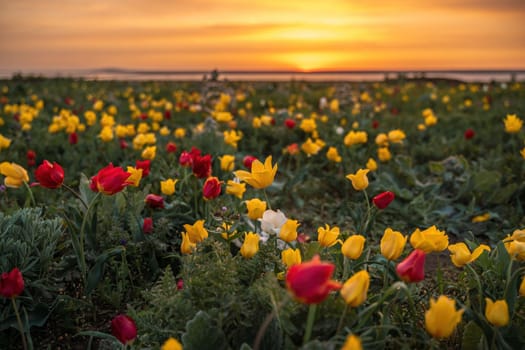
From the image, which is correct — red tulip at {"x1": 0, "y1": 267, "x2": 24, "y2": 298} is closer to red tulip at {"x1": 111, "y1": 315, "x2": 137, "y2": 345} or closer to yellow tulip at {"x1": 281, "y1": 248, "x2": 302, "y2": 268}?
red tulip at {"x1": 111, "y1": 315, "x2": 137, "y2": 345}

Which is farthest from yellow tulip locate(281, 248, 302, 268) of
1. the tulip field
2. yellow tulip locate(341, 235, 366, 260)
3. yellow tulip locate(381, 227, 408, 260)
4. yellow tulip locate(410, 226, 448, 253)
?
yellow tulip locate(410, 226, 448, 253)

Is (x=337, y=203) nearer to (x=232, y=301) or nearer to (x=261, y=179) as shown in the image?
(x=261, y=179)

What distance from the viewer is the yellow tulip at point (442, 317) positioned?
1.33m

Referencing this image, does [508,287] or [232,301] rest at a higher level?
[508,287]

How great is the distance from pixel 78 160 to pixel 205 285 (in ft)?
13.2

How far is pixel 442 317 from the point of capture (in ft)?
4.38

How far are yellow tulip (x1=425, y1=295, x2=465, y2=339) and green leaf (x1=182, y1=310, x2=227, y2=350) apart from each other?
637mm

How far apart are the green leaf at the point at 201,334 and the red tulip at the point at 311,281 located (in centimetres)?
47

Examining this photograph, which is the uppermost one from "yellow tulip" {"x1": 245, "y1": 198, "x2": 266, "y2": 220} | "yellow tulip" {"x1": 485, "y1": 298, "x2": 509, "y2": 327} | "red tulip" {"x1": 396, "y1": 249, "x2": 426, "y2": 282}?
"yellow tulip" {"x1": 245, "y1": 198, "x2": 266, "y2": 220}

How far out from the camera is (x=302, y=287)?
3.79 feet

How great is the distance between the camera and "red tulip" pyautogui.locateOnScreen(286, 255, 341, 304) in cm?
114

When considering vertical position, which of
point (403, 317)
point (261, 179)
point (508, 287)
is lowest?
point (403, 317)

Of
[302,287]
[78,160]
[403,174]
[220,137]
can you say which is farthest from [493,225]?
[78,160]

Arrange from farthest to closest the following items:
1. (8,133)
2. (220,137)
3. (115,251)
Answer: (8,133) < (220,137) < (115,251)
